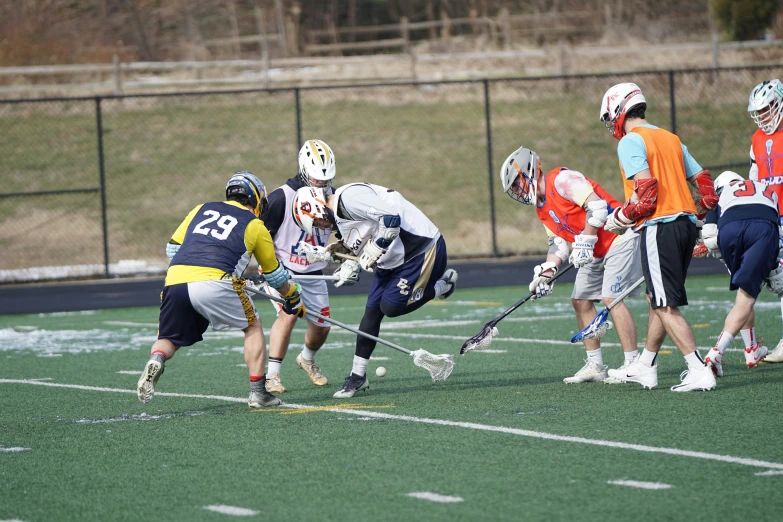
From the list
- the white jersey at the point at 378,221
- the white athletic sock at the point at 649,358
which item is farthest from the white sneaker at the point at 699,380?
the white jersey at the point at 378,221

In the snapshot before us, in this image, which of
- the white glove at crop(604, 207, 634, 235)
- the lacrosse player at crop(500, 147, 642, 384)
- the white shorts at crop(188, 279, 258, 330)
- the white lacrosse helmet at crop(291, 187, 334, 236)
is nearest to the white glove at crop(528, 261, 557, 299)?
the lacrosse player at crop(500, 147, 642, 384)

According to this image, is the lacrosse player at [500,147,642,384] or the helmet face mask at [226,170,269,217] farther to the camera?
the lacrosse player at [500,147,642,384]

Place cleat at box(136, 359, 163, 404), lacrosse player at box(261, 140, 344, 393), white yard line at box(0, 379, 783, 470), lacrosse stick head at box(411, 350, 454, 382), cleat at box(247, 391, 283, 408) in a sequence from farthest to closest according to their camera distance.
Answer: lacrosse player at box(261, 140, 344, 393) < lacrosse stick head at box(411, 350, 454, 382) < cleat at box(247, 391, 283, 408) < cleat at box(136, 359, 163, 404) < white yard line at box(0, 379, 783, 470)

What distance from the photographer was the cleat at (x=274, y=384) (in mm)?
8133

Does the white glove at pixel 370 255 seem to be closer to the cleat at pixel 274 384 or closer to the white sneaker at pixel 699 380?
the cleat at pixel 274 384

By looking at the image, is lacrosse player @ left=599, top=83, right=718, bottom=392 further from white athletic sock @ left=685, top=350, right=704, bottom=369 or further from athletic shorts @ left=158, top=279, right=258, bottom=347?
athletic shorts @ left=158, top=279, right=258, bottom=347

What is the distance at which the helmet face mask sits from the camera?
7.27m

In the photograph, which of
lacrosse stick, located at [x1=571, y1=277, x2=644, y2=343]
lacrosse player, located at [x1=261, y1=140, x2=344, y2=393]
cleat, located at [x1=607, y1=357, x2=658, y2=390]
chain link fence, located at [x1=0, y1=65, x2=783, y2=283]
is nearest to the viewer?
cleat, located at [x1=607, y1=357, x2=658, y2=390]

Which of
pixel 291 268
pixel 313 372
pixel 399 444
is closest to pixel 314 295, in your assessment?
pixel 291 268

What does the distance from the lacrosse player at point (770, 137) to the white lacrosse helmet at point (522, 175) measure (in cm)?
187

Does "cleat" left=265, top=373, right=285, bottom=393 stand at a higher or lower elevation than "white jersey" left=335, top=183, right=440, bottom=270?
lower

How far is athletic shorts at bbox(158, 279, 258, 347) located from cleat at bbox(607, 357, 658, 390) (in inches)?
100

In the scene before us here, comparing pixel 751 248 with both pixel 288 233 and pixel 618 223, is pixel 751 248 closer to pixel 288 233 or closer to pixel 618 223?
pixel 618 223

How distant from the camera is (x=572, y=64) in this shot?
29781 millimetres
